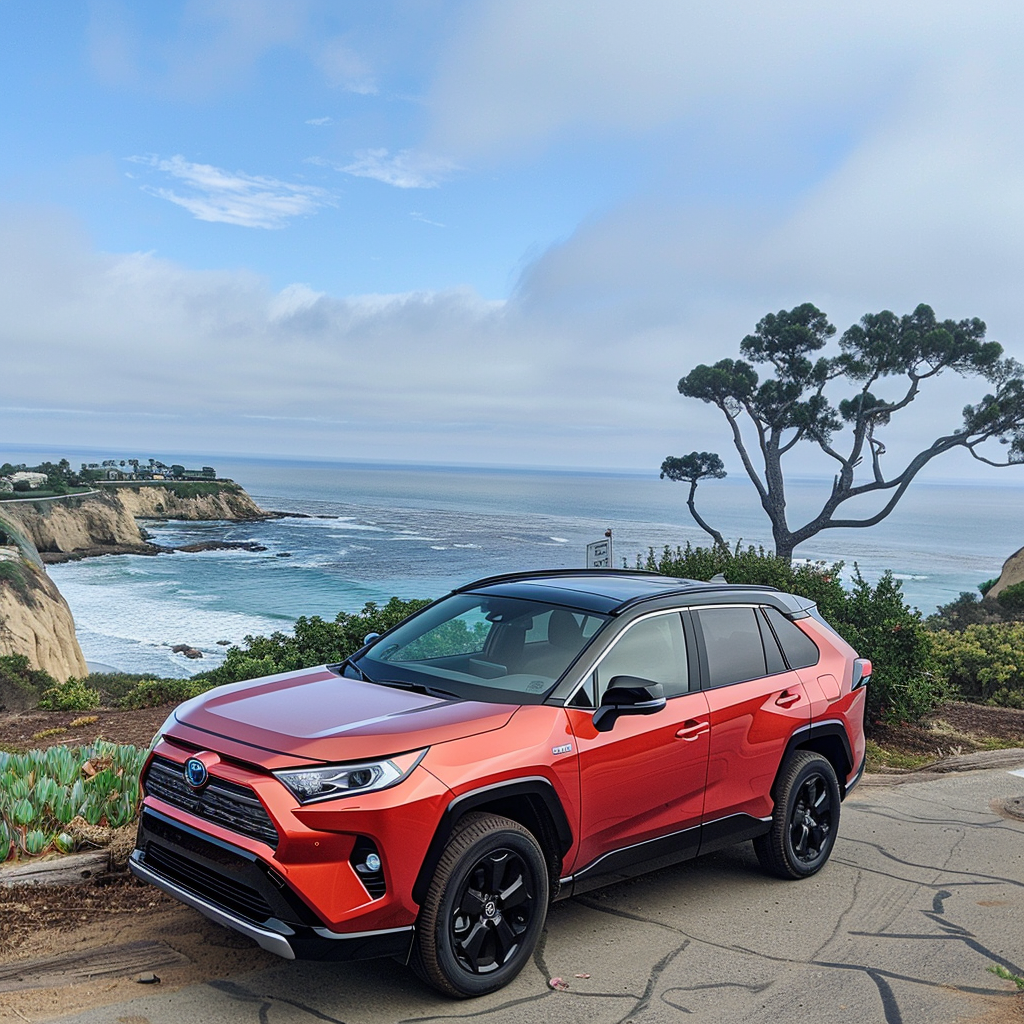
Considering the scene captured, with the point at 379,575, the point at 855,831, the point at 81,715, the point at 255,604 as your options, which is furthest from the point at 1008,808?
the point at 379,575

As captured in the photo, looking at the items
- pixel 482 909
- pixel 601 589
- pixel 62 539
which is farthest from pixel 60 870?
pixel 62 539

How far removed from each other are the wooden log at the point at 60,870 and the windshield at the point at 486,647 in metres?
1.79

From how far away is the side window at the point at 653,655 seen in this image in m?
4.79

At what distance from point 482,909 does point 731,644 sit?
2249mm

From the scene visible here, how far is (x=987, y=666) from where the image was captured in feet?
43.8

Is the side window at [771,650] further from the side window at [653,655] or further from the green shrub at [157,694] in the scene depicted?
the green shrub at [157,694]

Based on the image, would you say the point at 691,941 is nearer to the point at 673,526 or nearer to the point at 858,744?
the point at 858,744

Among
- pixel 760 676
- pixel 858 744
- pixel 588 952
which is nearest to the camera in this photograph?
pixel 588 952

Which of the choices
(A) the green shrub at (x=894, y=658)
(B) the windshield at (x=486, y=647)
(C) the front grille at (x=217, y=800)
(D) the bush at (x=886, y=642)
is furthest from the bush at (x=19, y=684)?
(A) the green shrub at (x=894, y=658)

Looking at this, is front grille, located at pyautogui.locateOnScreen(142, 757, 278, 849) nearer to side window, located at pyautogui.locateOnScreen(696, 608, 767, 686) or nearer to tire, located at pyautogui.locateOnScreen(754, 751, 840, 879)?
side window, located at pyautogui.locateOnScreen(696, 608, 767, 686)

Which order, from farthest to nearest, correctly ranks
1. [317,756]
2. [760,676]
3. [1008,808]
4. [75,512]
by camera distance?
[75,512]
[1008,808]
[760,676]
[317,756]

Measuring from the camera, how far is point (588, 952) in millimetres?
4570

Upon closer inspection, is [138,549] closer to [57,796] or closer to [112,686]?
[112,686]

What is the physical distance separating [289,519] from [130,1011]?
111960 mm
